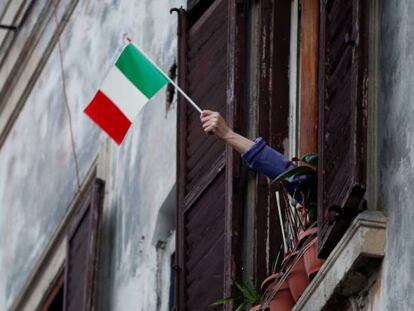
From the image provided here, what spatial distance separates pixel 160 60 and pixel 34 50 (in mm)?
3941

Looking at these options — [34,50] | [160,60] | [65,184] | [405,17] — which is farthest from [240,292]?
[34,50]

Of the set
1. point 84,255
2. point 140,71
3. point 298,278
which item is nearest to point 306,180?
point 298,278

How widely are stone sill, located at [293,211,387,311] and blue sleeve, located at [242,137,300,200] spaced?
0.85m

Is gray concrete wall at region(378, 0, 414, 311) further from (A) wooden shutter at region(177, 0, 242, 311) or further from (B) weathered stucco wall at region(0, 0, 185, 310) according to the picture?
(B) weathered stucco wall at region(0, 0, 185, 310)

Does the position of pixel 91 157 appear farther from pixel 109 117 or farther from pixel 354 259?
pixel 354 259

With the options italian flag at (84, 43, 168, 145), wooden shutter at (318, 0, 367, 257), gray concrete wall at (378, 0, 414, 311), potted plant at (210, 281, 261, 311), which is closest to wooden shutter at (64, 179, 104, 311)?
italian flag at (84, 43, 168, 145)

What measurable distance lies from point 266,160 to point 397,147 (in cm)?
125

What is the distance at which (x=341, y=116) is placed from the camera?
10.8 meters

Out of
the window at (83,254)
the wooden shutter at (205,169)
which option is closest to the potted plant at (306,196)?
the wooden shutter at (205,169)

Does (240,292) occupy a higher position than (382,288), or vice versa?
(240,292)

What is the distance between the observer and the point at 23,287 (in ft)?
58.5

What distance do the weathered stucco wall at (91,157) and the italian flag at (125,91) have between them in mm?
1014

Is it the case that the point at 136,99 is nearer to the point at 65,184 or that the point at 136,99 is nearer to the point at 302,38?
the point at 302,38

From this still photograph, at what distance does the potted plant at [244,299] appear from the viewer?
1207 centimetres
